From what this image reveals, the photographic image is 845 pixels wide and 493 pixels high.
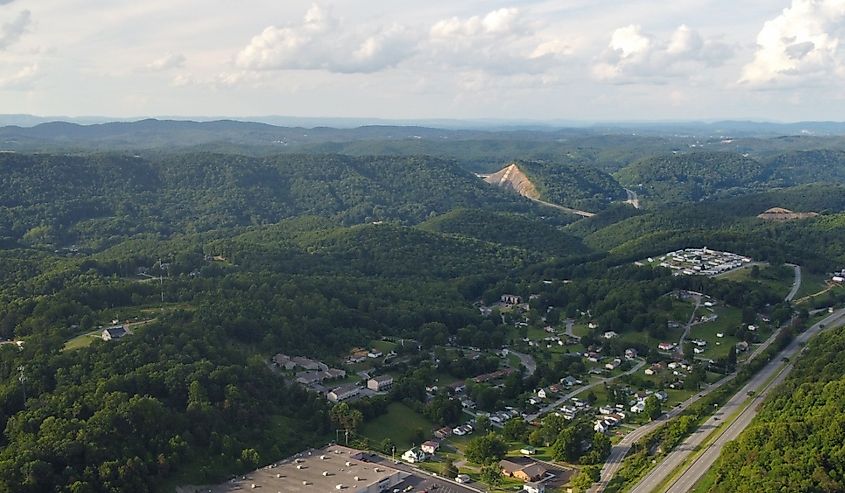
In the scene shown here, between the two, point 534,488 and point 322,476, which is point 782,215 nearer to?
point 534,488

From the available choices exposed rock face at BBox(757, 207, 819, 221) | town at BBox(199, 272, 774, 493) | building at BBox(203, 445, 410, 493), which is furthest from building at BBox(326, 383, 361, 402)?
exposed rock face at BBox(757, 207, 819, 221)

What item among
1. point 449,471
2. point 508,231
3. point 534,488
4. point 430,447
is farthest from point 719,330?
point 508,231

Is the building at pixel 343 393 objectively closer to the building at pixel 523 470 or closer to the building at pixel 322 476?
the building at pixel 322 476

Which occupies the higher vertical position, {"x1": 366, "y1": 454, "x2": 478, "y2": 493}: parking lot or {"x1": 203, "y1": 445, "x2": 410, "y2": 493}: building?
{"x1": 203, "y1": 445, "x2": 410, "y2": 493}: building

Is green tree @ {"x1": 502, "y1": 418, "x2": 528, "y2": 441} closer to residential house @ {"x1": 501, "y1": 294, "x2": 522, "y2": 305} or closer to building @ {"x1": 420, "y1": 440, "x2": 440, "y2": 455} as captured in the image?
building @ {"x1": 420, "y1": 440, "x2": 440, "y2": 455}

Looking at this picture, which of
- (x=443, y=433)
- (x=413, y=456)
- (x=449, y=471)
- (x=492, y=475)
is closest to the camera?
(x=492, y=475)

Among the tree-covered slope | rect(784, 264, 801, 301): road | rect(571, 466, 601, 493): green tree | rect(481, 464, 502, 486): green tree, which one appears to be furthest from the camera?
the tree-covered slope
